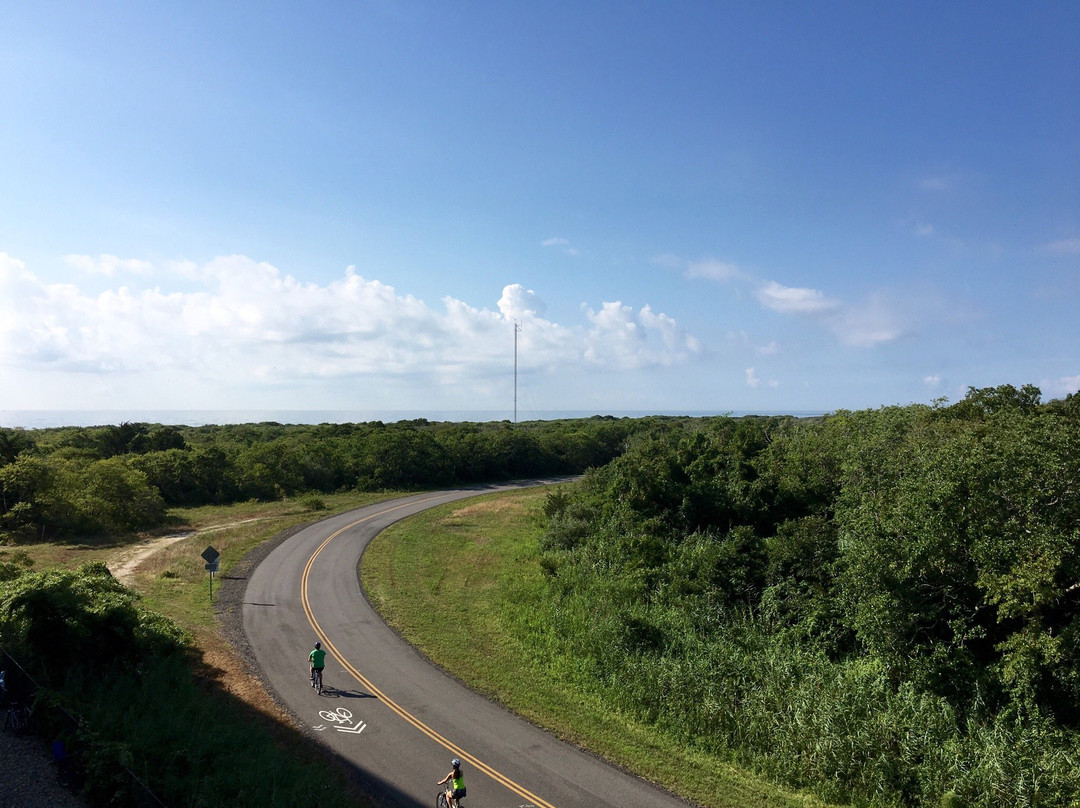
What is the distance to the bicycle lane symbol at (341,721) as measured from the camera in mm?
16141

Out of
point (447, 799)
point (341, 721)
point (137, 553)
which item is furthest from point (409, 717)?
point (137, 553)

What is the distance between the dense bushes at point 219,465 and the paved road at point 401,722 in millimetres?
20148

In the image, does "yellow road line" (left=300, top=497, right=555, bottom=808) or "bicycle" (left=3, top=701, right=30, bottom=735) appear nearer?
"bicycle" (left=3, top=701, right=30, bottom=735)

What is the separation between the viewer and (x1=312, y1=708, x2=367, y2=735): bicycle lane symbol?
1614cm

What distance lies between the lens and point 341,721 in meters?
16.6

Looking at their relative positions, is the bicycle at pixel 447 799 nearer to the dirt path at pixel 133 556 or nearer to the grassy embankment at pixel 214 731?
the grassy embankment at pixel 214 731

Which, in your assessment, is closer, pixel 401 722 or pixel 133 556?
pixel 401 722

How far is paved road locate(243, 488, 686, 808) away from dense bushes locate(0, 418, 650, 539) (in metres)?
20.1

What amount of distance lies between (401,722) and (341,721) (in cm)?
167

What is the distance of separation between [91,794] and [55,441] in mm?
65603

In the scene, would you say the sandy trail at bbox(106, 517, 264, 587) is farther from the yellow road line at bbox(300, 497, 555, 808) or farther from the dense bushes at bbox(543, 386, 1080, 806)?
the dense bushes at bbox(543, 386, 1080, 806)

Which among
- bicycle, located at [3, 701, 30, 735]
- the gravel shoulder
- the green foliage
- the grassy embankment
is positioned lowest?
the grassy embankment

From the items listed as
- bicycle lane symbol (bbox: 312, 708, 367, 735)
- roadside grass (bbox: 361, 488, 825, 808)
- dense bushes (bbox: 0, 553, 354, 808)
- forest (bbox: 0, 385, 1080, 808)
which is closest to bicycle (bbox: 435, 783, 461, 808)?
dense bushes (bbox: 0, 553, 354, 808)

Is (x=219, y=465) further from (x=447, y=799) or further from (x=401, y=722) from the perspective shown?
(x=447, y=799)
